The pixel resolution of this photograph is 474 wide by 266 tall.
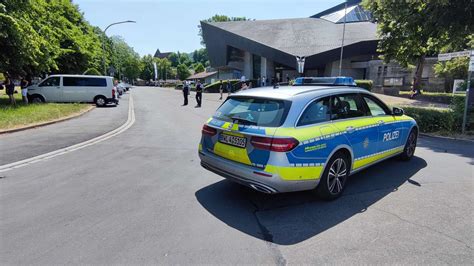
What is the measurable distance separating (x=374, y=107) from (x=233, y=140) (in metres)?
2.81

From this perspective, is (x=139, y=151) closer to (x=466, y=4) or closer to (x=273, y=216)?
(x=273, y=216)

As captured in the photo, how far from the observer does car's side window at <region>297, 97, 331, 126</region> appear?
398cm

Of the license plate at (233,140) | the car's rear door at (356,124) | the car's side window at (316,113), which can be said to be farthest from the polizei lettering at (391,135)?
the license plate at (233,140)

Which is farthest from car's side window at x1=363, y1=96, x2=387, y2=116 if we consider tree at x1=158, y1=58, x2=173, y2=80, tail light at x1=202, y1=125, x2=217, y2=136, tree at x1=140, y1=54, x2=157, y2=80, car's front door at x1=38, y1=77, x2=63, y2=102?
tree at x1=158, y1=58, x2=173, y2=80

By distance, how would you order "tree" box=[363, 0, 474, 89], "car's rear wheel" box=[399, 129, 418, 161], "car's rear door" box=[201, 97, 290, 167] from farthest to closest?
1. "tree" box=[363, 0, 474, 89]
2. "car's rear wheel" box=[399, 129, 418, 161]
3. "car's rear door" box=[201, 97, 290, 167]

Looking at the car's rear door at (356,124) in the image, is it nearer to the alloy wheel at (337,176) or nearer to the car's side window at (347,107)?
the car's side window at (347,107)

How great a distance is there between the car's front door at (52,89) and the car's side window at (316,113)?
18.2 meters

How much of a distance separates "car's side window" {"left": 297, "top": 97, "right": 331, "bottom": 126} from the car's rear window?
0.27m

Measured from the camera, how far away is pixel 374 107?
5246 mm

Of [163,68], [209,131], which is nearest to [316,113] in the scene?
[209,131]

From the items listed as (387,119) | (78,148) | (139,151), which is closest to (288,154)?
(387,119)

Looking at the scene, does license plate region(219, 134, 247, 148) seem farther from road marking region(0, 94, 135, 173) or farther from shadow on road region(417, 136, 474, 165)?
shadow on road region(417, 136, 474, 165)

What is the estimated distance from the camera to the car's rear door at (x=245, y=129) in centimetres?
379

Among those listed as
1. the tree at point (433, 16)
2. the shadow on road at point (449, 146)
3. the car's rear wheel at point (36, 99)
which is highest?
the tree at point (433, 16)
